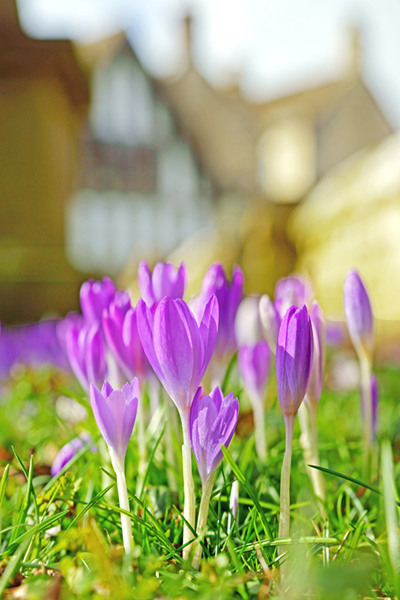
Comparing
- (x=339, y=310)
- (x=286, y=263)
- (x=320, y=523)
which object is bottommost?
(x=320, y=523)

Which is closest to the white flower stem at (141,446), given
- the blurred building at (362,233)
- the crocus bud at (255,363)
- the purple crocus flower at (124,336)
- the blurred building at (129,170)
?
the purple crocus flower at (124,336)

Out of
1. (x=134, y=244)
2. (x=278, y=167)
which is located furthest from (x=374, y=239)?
(x=278, y=167)

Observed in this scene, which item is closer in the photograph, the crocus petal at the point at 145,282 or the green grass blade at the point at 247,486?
the green grass blade at the point at 247,486

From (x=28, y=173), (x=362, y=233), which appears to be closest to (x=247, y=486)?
(x=362, y=233)

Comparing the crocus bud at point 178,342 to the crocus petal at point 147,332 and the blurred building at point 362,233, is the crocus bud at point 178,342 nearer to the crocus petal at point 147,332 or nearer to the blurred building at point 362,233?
the crocus petal at point 147,332

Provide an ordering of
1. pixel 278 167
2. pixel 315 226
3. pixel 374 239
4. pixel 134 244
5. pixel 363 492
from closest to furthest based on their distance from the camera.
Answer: pixel 363 492, pixel 374 239, pixel 315 226, pixel 134 244, pixel 278 167

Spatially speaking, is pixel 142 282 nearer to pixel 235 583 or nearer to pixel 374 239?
pixel 235 583

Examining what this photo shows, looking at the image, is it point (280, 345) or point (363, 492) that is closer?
point (280, 345)
